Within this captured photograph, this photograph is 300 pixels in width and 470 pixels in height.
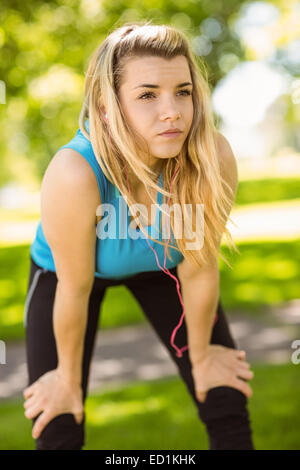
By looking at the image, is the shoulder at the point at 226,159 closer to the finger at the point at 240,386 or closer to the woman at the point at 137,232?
the woman at the point at 137,232

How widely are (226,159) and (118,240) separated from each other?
49cm

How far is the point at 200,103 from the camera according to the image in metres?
1.96

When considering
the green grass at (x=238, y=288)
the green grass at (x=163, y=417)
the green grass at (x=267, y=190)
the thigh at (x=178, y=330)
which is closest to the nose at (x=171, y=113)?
the thigh at (x=178, y=330)

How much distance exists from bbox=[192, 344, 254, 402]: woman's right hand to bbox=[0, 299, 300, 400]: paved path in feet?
5.82

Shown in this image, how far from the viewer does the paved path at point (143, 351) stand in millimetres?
4148

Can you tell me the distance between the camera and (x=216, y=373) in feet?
7.60

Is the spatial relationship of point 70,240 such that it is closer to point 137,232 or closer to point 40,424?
point 137,232

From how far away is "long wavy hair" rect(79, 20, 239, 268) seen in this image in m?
1.81

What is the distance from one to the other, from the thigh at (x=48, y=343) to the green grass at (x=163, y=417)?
37.6 inches

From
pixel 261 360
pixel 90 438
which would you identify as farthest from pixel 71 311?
pixel 261 360

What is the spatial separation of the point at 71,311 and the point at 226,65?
1018cm

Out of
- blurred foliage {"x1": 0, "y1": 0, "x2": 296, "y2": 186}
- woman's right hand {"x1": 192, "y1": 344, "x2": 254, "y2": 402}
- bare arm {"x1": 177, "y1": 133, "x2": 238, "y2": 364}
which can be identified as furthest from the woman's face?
blurred foliage {"x1": 0, "y1": 0, "x2": 296, "y2": 186}

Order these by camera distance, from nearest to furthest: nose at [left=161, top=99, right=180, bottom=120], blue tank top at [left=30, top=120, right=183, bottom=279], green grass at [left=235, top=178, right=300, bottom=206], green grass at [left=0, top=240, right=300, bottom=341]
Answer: nose at [left=161, top=99, right=180, bottom=120] → blue tank top at [left=30, top=120, right=183, bottom=279] → green grass at [left=0, top=240, right=300, bottom=341] → green grass at [left=235, top=178, right=300, bottom=206]

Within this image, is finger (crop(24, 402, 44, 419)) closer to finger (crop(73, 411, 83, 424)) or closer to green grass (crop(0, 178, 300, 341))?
finger (crop(73, 411, 83, 424))
